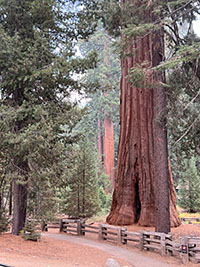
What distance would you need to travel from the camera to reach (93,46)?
39812mm

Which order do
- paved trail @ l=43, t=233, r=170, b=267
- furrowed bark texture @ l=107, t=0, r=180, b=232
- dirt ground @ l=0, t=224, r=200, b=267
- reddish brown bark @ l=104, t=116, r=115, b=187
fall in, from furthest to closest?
1. reddish brown bark @ l=104, t=116, r=115, b=187
2. furrowed bark texture @ l=107, t=0, r=180, b=232
3. paved trail @ l=43, t=233, r=170, b=267
4. dirt ground @ l=0, t=224, r=200, b=267

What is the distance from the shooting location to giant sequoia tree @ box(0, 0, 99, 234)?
9.85 meters

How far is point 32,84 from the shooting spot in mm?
10820

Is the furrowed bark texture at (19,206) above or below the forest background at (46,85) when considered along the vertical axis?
below

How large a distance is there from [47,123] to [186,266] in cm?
608

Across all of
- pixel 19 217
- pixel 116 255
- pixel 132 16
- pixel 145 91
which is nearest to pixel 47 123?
pixel 19 217

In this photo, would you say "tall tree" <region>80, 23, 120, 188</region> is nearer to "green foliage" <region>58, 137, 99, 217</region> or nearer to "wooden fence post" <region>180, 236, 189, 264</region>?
"green foliage" <region>58, 137, 99, 217</region>

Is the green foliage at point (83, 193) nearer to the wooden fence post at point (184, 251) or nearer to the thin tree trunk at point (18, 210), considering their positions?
the thin tree trunk at point (18, 210)

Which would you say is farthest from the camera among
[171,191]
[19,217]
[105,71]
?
[105,71]

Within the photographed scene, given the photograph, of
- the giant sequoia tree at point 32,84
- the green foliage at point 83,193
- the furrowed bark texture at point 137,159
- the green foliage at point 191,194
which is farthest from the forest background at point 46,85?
the green foliage at point 191,194

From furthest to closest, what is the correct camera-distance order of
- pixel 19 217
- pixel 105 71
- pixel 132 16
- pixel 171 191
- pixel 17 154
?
pixel 105 71, pixel 171 191, pixel 132 16, pixel 19 217, pixel 17 154

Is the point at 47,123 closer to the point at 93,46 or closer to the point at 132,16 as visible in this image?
the point at 132,16

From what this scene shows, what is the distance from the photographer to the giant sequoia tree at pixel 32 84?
985 centimetres

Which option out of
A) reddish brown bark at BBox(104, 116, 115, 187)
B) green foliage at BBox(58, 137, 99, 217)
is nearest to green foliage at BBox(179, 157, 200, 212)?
reddish brown bark at BBox(104, 116, 115, 187)
